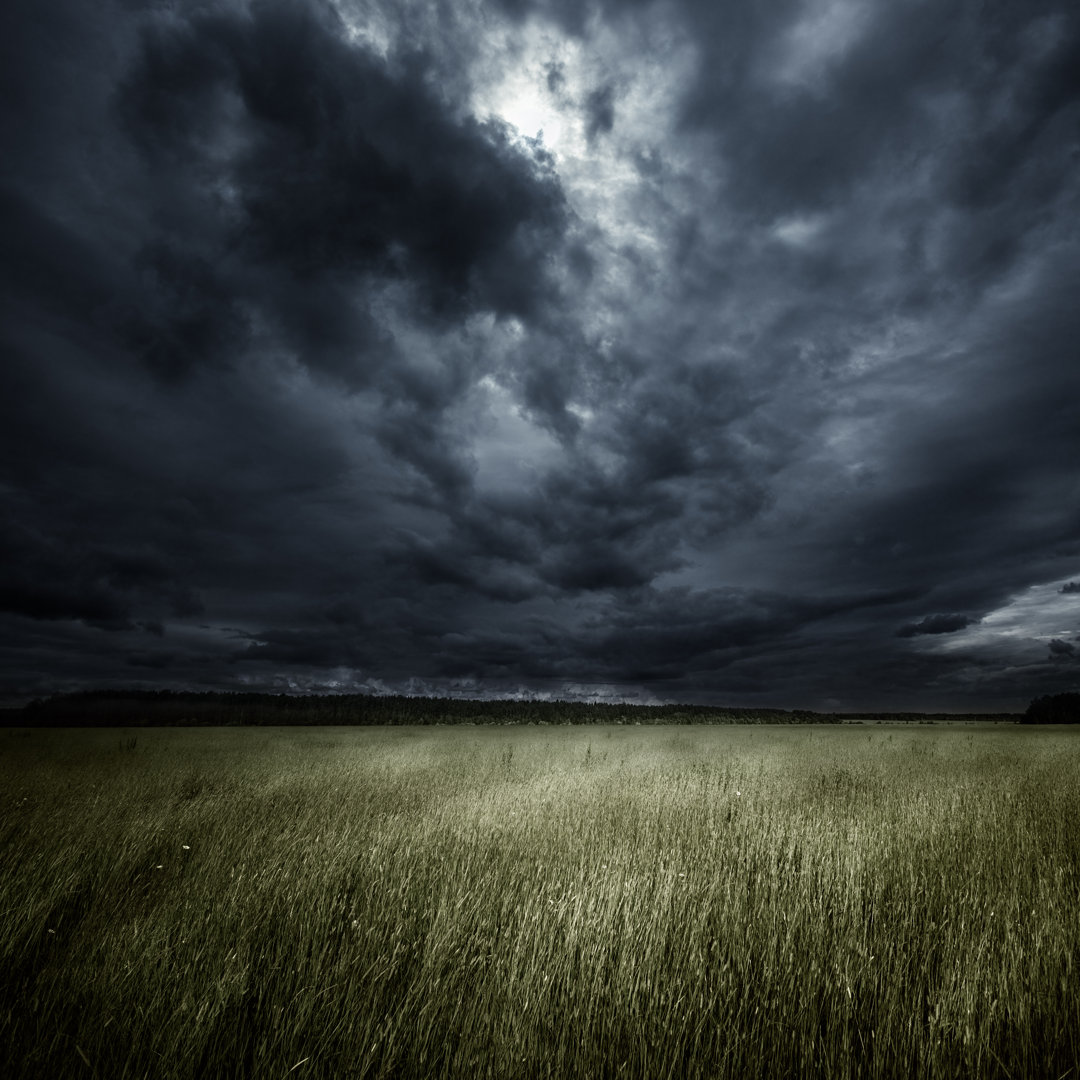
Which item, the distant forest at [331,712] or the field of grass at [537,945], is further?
the distant forest at [331,712]

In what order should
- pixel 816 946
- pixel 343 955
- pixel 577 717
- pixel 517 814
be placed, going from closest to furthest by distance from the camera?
pixel 343 955 → pixel 816 946 → pixel 517 814 → pixel 577 717

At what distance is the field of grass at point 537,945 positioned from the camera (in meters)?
3.61

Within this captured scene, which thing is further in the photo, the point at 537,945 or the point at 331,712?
the point at 331,712

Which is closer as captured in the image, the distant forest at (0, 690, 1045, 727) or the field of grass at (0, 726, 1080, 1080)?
the field of grass at (0, 726, 1080, 1080)

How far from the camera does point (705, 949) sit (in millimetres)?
4812

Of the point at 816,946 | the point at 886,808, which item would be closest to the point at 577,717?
the point at 886,808

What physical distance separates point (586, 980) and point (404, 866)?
380 centimetres

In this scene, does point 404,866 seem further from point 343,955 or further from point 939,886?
point 939,886

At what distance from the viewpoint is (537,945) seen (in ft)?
15.8

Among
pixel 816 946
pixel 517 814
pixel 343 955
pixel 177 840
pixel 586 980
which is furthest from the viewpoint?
pixel 517 814

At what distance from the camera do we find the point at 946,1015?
386 centimetres

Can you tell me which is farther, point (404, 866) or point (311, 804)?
point (311, 804)

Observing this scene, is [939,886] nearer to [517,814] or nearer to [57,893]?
[517,814]

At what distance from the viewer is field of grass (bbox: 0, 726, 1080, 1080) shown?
361cm
